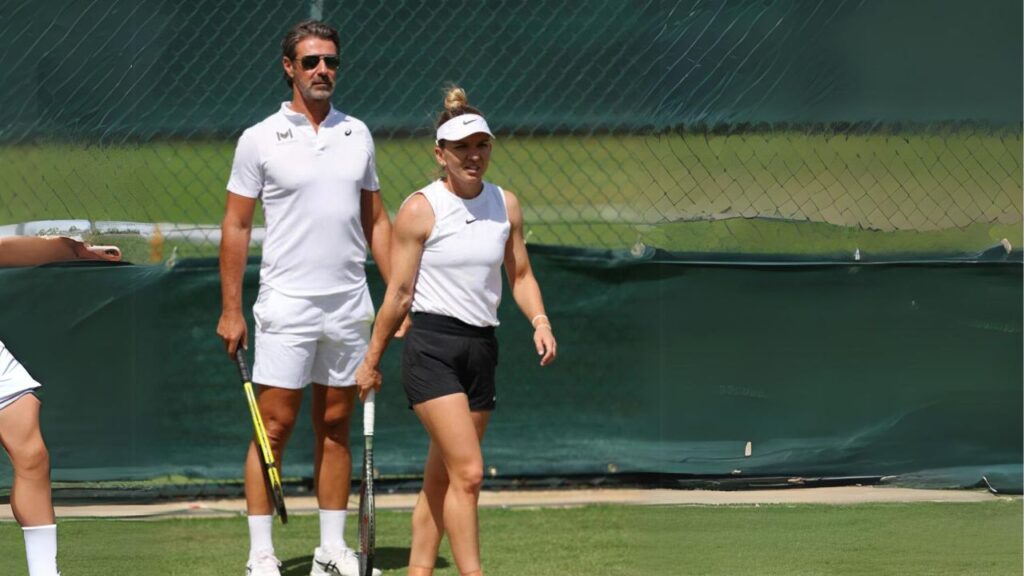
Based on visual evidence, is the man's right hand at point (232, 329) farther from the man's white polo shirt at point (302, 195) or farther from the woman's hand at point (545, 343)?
the woman's hand at point (545, 343)

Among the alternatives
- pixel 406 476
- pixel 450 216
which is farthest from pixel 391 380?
pixel 450 216

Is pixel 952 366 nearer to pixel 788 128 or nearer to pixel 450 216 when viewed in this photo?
pixel 788 128

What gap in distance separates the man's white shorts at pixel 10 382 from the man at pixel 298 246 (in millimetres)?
927

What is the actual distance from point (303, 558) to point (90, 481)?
1093mm

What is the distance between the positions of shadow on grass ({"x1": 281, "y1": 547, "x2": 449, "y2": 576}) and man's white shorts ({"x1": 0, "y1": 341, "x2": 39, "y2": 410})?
1.47 m

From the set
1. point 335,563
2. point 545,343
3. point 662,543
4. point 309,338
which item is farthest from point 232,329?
point 662,543

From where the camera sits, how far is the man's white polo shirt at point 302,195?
17.0 ft

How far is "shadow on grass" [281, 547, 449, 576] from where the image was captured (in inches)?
219

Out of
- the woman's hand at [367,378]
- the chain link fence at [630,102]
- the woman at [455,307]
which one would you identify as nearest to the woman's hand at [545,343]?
the woman at [455,307]

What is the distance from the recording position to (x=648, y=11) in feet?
22.2

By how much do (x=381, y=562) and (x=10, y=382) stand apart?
1.78 m

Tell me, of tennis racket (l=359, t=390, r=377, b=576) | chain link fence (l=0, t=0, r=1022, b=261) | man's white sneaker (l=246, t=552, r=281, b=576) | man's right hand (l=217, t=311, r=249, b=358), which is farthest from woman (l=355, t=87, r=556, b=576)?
chain link fence (l=0, t=0, r=1022, b=261)

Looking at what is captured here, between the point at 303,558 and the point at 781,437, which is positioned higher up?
the point at 781,437

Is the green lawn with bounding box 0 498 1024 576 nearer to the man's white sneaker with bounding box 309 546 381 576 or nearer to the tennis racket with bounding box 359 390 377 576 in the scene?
the man's white sneaker with bounding box 309 546 381 576
